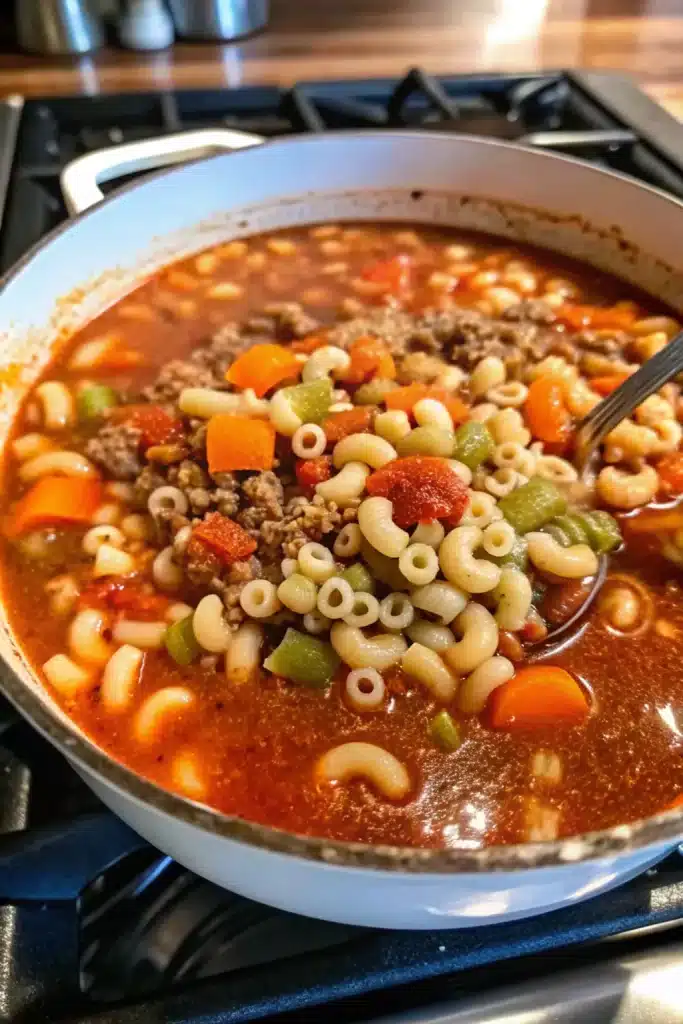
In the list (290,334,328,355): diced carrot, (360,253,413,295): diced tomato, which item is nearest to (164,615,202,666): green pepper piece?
(290,334,328,355): diced carrot

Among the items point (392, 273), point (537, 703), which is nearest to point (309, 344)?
point (392, 273)

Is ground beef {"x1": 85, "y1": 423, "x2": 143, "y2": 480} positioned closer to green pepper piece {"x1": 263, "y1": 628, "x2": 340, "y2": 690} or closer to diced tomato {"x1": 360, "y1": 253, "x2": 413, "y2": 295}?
green pepper piece {"x1": 263, "y1": 628, "x2": 340, "y2": 690}

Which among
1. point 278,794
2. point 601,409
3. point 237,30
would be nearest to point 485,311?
point 601,409

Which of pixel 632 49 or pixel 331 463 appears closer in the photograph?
pixel 331 463

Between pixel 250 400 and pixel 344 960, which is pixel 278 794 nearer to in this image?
pixel 344 960

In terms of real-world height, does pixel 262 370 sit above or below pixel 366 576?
above

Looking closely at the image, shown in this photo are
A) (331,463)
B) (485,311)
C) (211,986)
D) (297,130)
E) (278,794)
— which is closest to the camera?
(211,986)

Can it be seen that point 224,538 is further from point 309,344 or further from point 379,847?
point 379,847
